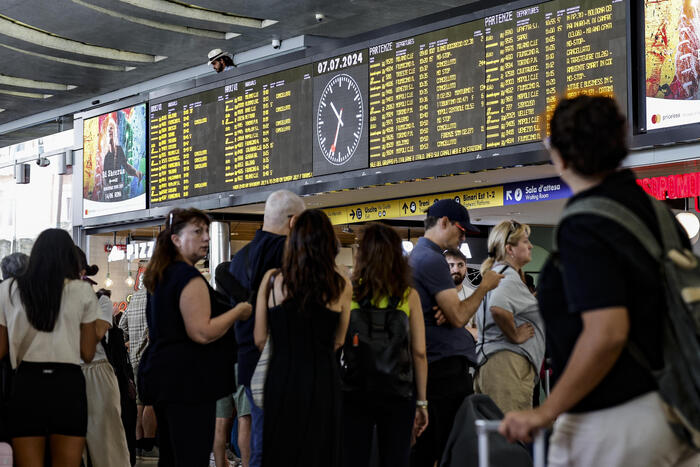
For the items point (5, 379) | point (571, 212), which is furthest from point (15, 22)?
point (571, 212)

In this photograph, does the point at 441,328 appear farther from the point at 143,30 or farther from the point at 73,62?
the point at 73,62

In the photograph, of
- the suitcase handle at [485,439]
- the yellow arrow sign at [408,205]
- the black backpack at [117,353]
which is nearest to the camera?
the suitcase handle at [485,439]

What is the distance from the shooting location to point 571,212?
1.93 meters

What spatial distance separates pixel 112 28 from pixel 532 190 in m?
8.00

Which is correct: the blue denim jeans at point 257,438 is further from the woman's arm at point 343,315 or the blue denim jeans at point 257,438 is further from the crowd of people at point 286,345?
the woman's arm at point 343,315

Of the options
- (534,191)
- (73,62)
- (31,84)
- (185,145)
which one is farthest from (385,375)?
(31,84)

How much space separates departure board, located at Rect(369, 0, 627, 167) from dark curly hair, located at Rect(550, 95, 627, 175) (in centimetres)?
487

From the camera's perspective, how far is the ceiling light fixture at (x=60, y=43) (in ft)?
45.2

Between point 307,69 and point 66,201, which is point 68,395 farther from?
point 66,201

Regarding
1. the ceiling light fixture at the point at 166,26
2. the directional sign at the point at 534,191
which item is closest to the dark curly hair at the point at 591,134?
the directional sign at the point at 534,191

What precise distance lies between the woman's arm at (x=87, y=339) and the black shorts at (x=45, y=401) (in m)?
0.15

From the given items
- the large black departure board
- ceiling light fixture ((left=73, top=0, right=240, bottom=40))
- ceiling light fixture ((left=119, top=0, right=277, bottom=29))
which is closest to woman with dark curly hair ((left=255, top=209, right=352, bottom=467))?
the large black departure board

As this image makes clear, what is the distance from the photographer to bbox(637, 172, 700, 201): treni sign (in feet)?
23.0

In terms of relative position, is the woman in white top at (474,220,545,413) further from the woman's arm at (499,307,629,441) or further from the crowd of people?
the woman's arm at (499,307,629,441)
